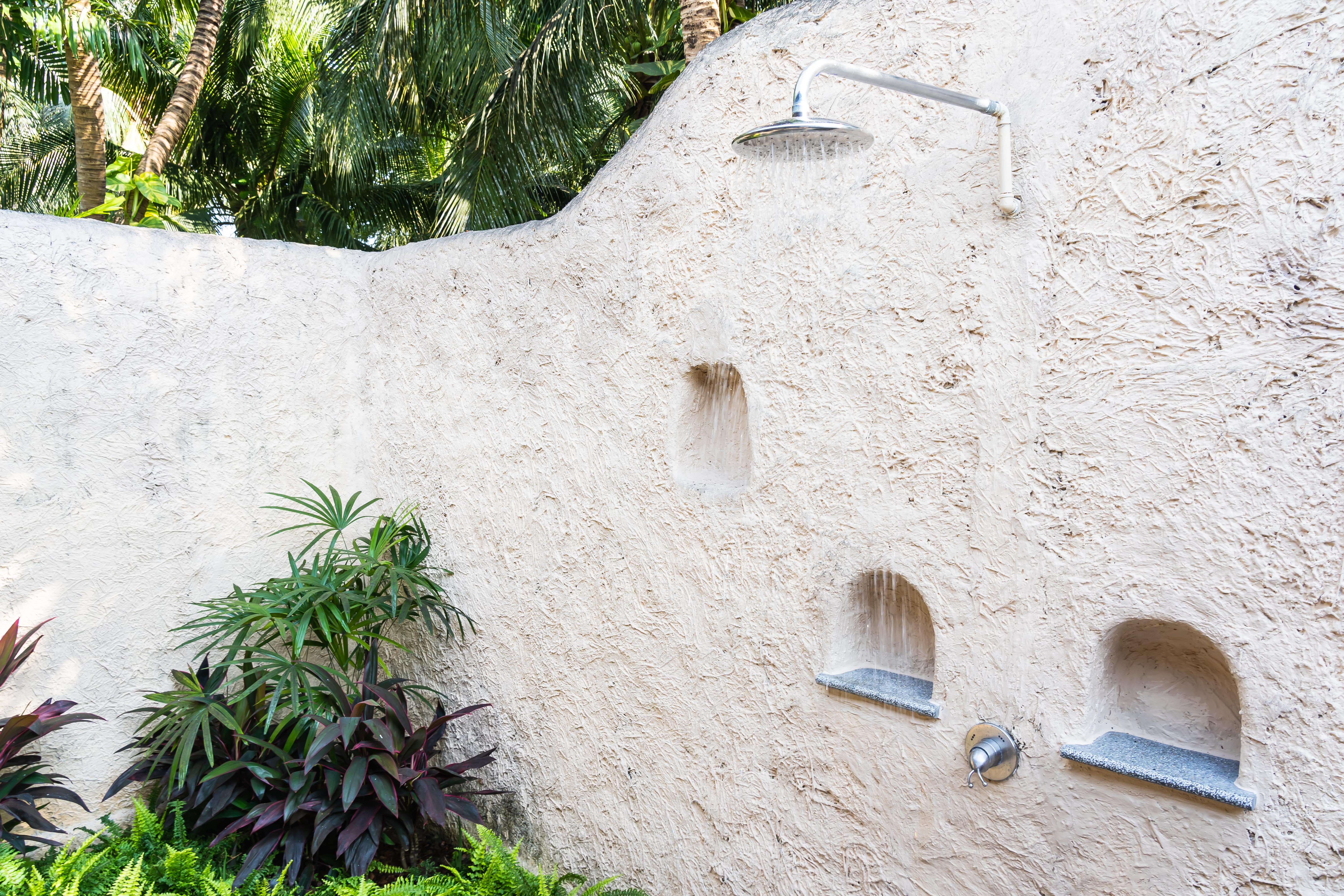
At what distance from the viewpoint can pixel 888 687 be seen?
2248 millimetres

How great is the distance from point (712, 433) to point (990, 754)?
4.17ft

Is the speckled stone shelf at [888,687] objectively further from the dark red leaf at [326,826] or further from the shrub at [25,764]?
the shrub at [25,764]

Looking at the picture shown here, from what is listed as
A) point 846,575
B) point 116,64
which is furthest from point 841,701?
point 116,64

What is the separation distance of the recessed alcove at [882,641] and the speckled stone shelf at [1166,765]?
0.45m

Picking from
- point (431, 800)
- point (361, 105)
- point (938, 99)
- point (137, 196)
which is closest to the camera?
point (938, 99)

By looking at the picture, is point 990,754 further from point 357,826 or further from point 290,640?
point 290,640

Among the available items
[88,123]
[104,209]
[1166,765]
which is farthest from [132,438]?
[88,123]

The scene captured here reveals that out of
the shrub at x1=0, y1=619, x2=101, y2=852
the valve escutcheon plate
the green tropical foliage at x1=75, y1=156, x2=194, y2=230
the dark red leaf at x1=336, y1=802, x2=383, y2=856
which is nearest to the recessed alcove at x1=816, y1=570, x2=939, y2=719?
the valve escutcheon plate

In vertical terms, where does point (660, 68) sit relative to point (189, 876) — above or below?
above

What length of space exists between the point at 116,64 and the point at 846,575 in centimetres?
910

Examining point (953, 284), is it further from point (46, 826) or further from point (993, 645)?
point (46, 826)

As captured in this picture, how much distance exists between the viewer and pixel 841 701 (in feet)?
7.47

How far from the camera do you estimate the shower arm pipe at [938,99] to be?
1.71 meters

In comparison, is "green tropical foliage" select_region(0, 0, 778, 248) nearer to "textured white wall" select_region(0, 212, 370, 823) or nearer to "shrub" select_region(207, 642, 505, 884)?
"textured white wall" select_region(0, 212, 370, 823)
